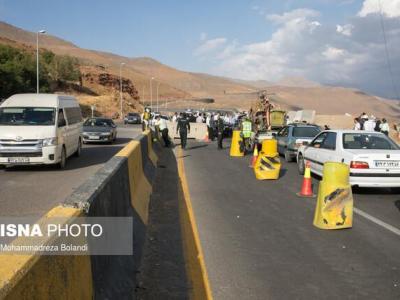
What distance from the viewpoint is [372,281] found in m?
5.38

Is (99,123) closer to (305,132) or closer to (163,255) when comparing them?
(305,132)

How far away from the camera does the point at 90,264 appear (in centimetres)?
372

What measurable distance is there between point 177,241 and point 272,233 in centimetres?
141

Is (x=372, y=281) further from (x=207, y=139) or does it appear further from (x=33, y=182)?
(x=207, y=139)

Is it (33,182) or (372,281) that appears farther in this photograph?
(33,182)

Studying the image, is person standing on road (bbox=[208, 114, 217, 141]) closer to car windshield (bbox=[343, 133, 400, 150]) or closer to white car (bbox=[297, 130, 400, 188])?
white car (bbox=[297, 130, 400, 188])

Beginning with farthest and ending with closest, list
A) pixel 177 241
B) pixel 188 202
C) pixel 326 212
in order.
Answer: pixel 188 202
pixel 326 212
pixel 177 241

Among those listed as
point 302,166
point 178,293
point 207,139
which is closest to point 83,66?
point 207,139

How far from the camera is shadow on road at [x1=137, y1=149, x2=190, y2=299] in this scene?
5.12 metres

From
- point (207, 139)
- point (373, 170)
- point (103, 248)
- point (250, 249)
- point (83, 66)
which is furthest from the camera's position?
point (83, 66)

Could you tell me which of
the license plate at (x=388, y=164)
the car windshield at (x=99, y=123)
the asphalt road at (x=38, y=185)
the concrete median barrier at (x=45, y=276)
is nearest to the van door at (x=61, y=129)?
the asphalt road at (x=38, y=185)

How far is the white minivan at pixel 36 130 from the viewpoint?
532 inches

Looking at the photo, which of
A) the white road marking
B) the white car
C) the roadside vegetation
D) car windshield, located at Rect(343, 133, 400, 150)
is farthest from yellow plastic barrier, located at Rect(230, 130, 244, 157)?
the roadside vegetation

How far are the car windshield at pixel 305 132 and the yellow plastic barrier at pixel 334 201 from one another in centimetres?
1007
